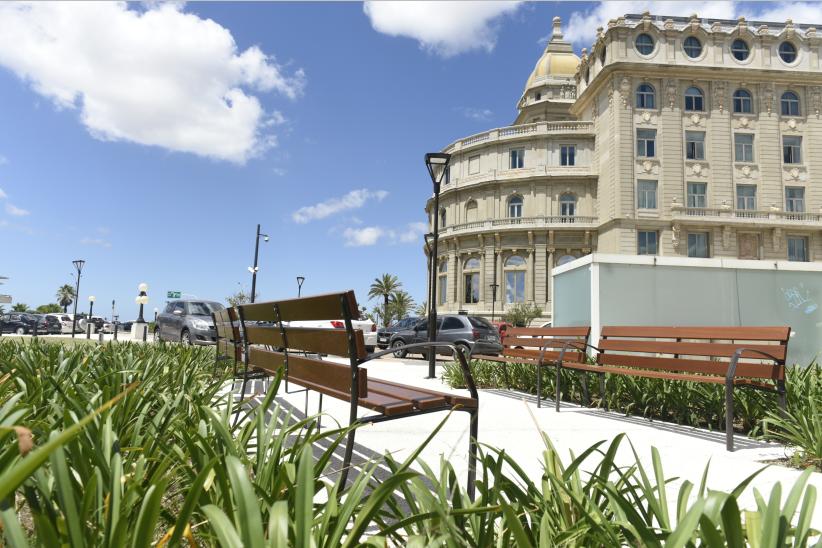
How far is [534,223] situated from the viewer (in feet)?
151

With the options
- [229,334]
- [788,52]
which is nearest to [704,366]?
[229,334]

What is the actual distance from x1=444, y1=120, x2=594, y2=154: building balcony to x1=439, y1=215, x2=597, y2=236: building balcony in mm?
7306

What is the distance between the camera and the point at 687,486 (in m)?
1.71

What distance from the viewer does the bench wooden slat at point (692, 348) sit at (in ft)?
15.2

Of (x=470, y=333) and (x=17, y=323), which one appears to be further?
(x=17, y=323)

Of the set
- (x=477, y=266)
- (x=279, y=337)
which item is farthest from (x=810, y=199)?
(x=279, y=337)

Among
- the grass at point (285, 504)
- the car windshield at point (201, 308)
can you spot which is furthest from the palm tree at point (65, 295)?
the grass at point (285, 504)

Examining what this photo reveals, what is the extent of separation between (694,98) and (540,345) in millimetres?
42515

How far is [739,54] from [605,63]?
10.5 metres

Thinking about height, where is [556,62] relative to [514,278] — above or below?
above

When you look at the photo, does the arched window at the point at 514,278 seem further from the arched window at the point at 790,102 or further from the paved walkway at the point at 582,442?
the paved walkway at the point at 582,442

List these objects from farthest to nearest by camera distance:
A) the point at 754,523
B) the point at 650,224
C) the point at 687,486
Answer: the point at 650,224
the point at 687,486
the point at 754,523

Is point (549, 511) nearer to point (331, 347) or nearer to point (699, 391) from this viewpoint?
point (331, 347)

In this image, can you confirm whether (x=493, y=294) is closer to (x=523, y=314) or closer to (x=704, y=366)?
(x=523, y=314)
